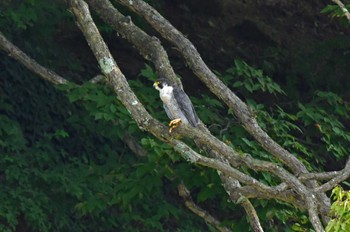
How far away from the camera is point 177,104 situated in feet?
30.2

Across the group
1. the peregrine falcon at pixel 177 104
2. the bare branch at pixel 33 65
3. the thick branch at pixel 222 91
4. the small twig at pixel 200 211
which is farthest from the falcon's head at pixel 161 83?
the bare branch at pixel 33 65

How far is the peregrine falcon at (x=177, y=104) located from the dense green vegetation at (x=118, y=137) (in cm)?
54

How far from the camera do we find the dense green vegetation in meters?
10.4

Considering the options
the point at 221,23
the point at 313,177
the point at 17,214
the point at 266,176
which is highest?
the point at 313,177

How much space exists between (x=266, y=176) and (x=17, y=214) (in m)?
2.97

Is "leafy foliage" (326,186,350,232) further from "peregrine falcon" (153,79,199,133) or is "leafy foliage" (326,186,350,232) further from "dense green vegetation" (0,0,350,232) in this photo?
"dense green vegetation" (0,0,350,232)

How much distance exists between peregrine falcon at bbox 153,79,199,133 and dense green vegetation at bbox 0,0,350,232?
1.78 feet

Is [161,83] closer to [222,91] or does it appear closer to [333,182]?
[222,91]

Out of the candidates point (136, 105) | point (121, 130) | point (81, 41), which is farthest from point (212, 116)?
point (81, 41)

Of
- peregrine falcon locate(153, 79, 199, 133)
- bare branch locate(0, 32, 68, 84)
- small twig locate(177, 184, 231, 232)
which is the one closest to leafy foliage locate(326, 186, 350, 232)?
peregrine falcon locate(153, 79, 199, 133)

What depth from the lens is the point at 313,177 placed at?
8.49 m

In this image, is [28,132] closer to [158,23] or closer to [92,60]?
[92,60]

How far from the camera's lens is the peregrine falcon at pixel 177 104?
29.8 feet

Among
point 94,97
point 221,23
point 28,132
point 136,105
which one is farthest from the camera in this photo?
point 221,23
